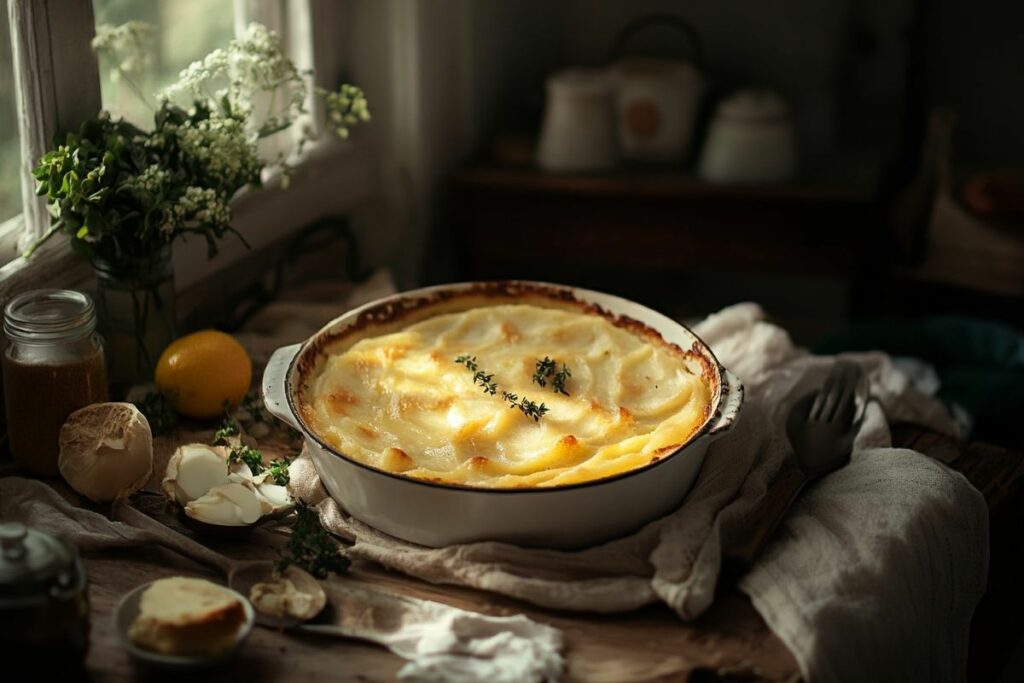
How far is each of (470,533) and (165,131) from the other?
0.72 m

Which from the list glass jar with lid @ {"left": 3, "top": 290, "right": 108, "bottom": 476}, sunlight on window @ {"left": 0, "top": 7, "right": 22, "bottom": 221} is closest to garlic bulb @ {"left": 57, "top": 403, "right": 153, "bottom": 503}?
glass jar with lid @ {"left": 3, "top": 290, "right": 108, "bottom": 476}

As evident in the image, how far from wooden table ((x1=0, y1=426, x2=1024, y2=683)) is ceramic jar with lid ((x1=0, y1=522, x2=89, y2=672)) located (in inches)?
2.5

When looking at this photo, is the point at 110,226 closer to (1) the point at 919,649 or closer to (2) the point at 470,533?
(2) the point at 470,533

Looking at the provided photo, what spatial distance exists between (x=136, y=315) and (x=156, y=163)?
0.21 m

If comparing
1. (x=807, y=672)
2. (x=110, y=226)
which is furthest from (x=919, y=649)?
(x=110, y=226)

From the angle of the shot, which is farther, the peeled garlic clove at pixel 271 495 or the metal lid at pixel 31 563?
the peeled garlic clove at pixel 271 495

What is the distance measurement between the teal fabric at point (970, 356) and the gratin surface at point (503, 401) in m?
0.85

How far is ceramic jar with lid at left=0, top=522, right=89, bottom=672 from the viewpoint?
43.7 inches

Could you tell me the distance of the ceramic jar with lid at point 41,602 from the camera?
111 centimetres

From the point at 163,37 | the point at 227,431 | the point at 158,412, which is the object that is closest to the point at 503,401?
the point at 227,431

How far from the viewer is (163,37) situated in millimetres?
1906

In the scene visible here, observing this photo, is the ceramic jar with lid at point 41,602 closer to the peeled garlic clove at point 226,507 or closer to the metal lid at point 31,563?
the metal lid at point 31,563

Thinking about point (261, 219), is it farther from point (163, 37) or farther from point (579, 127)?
point (579, 127)

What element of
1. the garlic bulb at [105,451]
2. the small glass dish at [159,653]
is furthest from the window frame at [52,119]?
the small glass dish at [159,653]
